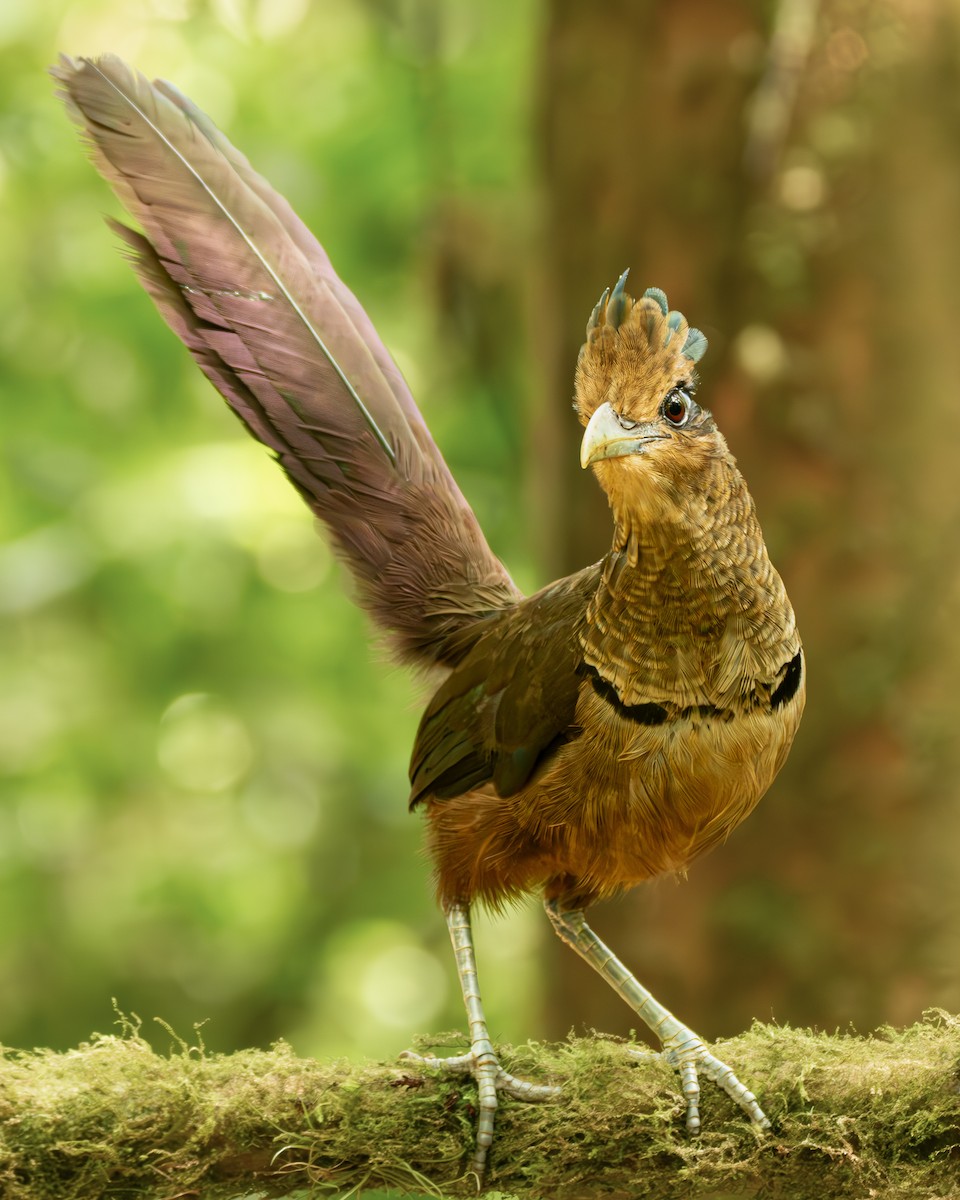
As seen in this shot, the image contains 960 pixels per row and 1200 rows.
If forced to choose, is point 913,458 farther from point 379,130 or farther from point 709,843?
point 379,130

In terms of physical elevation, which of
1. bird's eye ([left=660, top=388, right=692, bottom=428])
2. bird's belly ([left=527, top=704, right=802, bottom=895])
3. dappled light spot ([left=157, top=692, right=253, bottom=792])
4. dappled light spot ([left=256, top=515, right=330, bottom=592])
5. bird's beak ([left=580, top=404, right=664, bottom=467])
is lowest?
bird's belly ([left=527, top=704, right=802, bottom=895])

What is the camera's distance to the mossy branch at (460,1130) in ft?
8.14

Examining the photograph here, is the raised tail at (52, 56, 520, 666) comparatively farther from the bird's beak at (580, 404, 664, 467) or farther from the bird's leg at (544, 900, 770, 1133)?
the bird's beak at (580, 404, 664, 467)

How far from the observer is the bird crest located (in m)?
2.54

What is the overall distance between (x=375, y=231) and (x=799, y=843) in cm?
402

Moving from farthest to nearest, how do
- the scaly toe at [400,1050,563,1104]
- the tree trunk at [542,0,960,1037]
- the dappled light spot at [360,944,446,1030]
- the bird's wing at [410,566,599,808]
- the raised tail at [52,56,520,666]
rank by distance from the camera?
the dappled light spot at [360,944,446,1030] < the tree trunk at [542,0,960,1037] < the raised tail at [52,56,520,666] < the bird's wing at [410,566,599,808] < the scaly toe at [400,1050,563,1104]

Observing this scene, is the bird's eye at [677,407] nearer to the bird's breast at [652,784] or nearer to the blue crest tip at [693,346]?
the blue crest tip at [693,346]

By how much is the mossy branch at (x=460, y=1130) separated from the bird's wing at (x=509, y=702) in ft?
2.12

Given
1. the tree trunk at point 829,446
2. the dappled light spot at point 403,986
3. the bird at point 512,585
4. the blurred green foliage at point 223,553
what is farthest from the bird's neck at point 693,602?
the dappled light spot at point 403,986

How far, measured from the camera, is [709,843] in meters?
2.79

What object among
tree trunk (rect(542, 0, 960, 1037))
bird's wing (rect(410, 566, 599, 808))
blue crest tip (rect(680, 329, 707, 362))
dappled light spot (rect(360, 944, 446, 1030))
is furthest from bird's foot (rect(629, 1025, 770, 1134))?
dappled light spot (rect(360, 944, 446, 1030))

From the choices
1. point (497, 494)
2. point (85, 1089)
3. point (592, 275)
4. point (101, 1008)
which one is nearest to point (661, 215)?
point (592, 275)

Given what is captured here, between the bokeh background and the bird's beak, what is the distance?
117 cm

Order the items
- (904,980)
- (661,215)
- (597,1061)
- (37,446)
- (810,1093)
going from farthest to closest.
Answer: (37,446) < (661,215) < (904,980) < (597,1061) < (810,1093)
